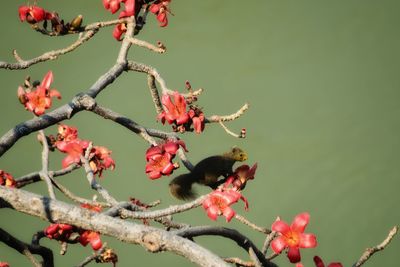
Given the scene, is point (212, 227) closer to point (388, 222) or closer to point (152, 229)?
point (152, 229)

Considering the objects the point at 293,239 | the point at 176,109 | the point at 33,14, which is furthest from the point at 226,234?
the point at 33,14

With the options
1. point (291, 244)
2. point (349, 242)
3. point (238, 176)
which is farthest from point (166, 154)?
point (349, 242)

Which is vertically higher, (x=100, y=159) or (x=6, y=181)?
(x=100, y=159)

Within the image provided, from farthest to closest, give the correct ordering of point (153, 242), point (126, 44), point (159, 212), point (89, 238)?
point (126, 44), point (89, 238), point (159, 212), point (153, 242)

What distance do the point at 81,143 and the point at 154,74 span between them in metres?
0.20

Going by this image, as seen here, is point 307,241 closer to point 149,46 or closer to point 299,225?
point 299,225

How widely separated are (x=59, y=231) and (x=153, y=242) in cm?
32

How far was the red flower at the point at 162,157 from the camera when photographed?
2.60 ft

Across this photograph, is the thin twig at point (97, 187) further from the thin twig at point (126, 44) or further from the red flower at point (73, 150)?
the thin twig at point (126, 44)

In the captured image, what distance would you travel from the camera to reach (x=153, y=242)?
52 centimetres

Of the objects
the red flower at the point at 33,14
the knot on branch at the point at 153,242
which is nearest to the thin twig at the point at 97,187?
the knot on branch at the point at 153,242

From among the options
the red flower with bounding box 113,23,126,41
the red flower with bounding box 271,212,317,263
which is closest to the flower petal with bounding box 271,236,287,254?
the red flower with bounding box 271,212,317,263

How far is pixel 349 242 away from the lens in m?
1.89

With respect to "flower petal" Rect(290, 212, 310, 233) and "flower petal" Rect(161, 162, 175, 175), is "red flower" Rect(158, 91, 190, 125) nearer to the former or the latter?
"flower petal" Rect(161, 162, 175, 175)
